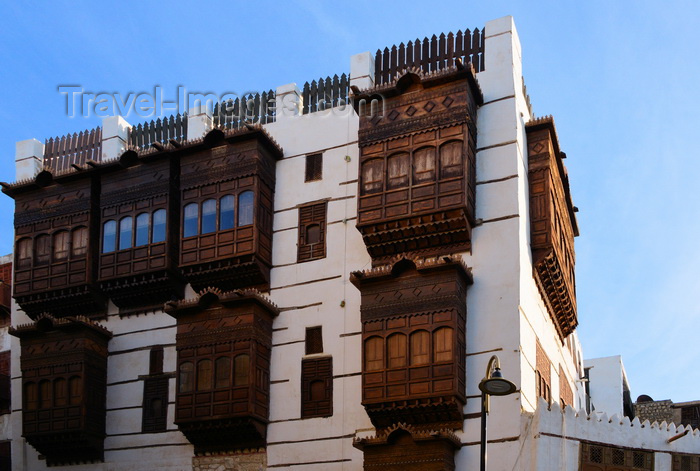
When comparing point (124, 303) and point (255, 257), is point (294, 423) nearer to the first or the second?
point (255, 257)

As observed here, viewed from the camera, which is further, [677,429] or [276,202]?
[276,202]

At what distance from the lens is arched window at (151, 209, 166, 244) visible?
3095 centimetres

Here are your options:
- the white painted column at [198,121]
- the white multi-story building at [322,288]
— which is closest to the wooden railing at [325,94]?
the white multi-story building at [322,288]

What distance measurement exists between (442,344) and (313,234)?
5513 mm

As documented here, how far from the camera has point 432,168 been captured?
92.3 feet

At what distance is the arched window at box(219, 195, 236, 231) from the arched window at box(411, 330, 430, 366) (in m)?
6.39

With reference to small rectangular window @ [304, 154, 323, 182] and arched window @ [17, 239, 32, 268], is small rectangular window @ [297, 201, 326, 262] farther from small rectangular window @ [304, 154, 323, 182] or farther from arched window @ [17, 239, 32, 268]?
arched window @ [17, 239, 32, 268]

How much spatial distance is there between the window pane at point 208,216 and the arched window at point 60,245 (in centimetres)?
456

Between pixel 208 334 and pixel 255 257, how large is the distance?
2.35 m

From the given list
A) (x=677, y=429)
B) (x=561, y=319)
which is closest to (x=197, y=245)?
(x=561, y=319)

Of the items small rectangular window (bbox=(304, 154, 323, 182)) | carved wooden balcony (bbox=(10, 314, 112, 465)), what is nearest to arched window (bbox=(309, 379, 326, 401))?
small rectangular window (bbox=(304, 154, 323, 182))

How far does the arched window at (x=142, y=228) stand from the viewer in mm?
31203

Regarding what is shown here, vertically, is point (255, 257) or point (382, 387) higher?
point (255, 257)

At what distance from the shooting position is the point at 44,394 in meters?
30.8
